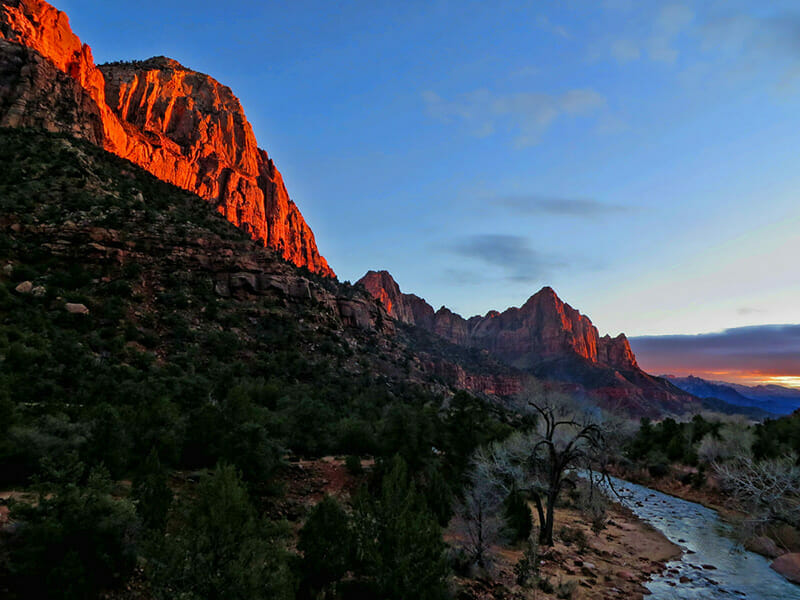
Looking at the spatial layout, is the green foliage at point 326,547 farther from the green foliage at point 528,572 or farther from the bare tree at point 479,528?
the green foliage at point 528,572

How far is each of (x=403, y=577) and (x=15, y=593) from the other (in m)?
6.06

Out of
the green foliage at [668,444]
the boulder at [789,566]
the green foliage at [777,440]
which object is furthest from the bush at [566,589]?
the green foliage at [668,444]

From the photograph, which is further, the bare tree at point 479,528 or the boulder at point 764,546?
the boulder at point 764,546

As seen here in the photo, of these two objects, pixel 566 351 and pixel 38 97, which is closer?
pixel 38 97

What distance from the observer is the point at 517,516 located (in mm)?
16328

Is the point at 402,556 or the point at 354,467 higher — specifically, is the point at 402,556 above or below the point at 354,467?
above

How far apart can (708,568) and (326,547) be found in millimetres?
17360

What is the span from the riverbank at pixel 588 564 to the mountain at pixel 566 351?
96.8 metres

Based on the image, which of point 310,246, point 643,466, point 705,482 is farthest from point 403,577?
point 310,246

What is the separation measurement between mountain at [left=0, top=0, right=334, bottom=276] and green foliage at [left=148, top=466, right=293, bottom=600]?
5387cm

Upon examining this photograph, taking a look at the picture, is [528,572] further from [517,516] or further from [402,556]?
[402,556]

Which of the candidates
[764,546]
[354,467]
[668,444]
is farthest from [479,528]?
[668,444]

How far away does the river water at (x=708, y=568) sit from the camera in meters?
13.6

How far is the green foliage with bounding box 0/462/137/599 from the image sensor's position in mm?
5688
